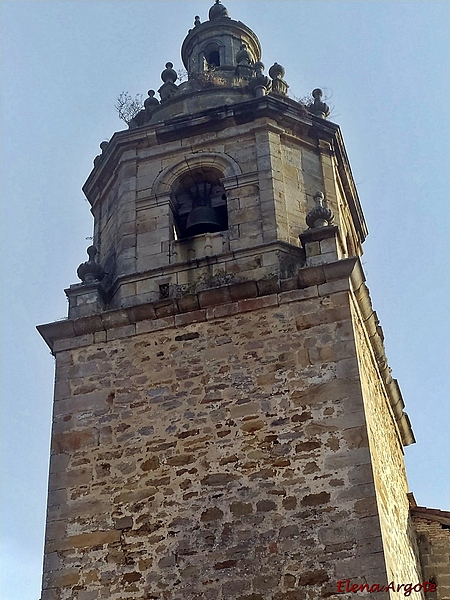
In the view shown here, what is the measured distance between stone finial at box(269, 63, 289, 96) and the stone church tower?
1.33 ft

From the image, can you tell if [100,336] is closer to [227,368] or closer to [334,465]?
[227,368]

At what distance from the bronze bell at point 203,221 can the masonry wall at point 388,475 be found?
6.48 ft

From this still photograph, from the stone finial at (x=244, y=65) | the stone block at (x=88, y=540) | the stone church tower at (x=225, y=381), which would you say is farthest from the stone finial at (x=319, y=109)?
the stone block at (x=88, y=540)

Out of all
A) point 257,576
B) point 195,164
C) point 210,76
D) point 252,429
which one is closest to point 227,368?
point 252,429

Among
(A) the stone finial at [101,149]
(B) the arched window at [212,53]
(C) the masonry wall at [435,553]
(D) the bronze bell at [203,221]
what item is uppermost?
(B) the arched window at [212,53]

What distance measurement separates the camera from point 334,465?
8961 mm

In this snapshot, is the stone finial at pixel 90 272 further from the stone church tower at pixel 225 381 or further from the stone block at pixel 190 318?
the stone block at pixel 190 318

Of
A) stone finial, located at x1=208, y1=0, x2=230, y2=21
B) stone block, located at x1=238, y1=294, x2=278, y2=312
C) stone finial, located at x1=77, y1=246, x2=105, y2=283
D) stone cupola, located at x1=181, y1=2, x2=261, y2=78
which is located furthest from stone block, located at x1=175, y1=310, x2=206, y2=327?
stone finial, located at x1=208, y1=0, x2=230, y2=21

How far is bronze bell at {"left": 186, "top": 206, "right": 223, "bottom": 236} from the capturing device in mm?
11523

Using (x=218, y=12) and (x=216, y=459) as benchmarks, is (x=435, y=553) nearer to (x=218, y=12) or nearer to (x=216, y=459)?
(x=216, y=459)

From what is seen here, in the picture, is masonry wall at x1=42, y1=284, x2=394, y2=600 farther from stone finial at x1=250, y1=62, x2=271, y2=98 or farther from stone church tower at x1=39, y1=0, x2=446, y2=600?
stone finial at x1=250, y1=62, x2=271, y2=98

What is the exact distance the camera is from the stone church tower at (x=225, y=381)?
8742mm

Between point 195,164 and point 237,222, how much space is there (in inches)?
46.7

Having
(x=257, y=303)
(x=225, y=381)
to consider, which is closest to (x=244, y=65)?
(x=257, y=303)
